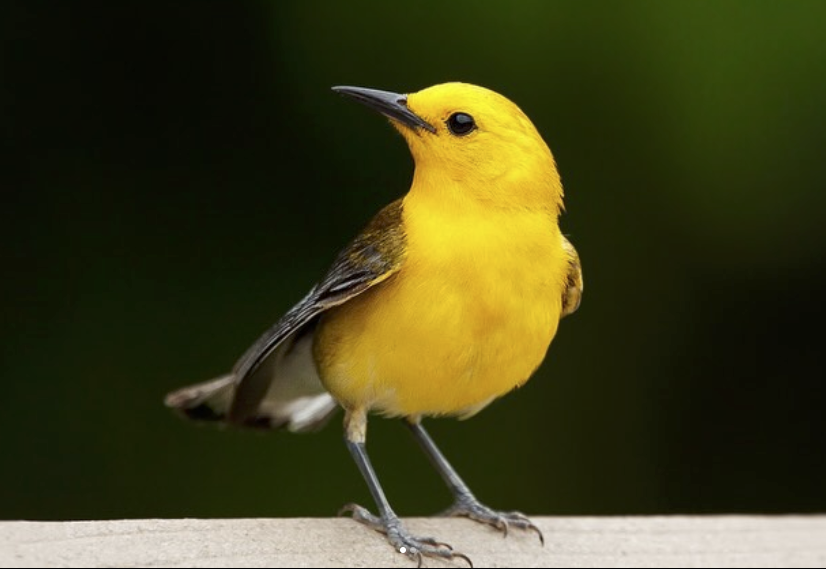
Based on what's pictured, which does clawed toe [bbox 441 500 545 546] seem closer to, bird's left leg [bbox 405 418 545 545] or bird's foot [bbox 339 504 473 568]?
bird's left leg [bbox 405 418 545 545]

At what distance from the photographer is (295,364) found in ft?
12.0

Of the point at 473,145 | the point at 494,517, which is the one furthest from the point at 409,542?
the point at 473,145

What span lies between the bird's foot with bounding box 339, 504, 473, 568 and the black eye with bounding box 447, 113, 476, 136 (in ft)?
2.64

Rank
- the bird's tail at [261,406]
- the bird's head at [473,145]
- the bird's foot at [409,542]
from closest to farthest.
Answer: the bird's foot at [409,542] < the bird's head at [473,145] < the bird's tail at [261,406]

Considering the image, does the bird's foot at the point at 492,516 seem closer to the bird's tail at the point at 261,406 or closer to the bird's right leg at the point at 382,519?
the bird's right leg at the point at 382,519

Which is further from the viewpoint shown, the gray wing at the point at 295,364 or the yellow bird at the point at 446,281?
the gray wing at the point at 295,364

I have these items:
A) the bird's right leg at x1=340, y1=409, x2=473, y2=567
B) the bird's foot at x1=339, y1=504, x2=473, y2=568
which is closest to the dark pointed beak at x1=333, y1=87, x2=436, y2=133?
the bird's right leg at x1=340, y1=409, x2=473, y2=567

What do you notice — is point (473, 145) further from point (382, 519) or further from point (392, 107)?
point (382, 519)

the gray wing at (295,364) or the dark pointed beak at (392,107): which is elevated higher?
the dark pointed beak at (392,107)

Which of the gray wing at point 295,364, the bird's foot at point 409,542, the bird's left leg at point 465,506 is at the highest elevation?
the gray wing at point 295,364

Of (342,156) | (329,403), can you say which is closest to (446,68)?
(342,156)

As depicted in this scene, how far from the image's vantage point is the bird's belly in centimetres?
308

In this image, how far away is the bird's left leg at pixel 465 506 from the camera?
335cm

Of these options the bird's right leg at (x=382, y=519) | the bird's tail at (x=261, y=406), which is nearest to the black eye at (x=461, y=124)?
the bird's right leg at (x=382, y=519)
